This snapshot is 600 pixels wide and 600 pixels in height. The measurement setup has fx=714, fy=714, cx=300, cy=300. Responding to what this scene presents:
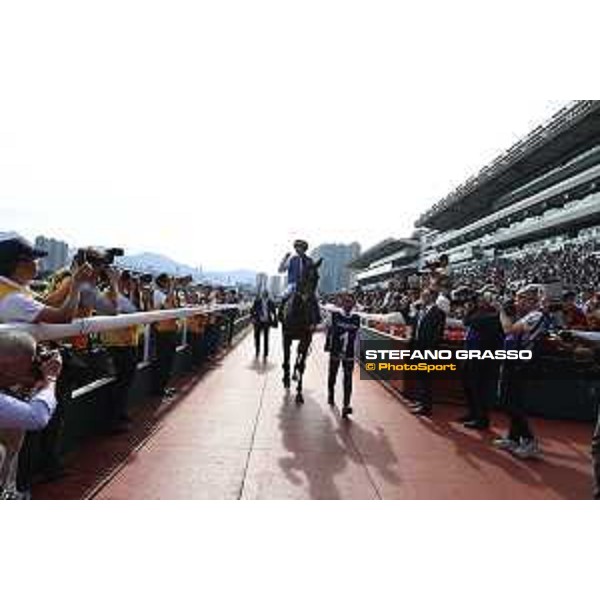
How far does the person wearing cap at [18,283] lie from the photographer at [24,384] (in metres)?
0.47

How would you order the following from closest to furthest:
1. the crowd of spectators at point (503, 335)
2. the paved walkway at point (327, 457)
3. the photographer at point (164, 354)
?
the paved walkway at point (327, 457) < the crowd of spectators at point (503, 335) < the photographer at point (164, 354)

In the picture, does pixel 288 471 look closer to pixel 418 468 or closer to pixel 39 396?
pixel 418 468

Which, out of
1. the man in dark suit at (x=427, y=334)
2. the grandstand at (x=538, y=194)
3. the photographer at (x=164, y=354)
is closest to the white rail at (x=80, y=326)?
the photographer at (x=164, y=354)

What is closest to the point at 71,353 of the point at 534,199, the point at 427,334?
the point at 427,334

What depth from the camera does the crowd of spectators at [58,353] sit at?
114 inches

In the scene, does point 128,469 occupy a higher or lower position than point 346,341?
lower

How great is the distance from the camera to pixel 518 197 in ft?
183

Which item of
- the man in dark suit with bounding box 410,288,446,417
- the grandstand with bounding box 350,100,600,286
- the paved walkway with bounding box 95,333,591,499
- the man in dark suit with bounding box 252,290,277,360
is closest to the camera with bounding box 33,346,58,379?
the paved walkway with bounding box 95,333,591,499

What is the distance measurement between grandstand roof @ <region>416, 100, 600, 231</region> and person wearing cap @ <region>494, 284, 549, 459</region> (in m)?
29.9

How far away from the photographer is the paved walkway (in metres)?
4.59

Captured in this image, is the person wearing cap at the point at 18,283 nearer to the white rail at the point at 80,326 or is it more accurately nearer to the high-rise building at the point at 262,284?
the white rail at the point at 80,326

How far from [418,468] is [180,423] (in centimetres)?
223

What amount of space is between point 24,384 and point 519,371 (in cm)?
454

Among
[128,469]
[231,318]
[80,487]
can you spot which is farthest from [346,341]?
[231,318]
